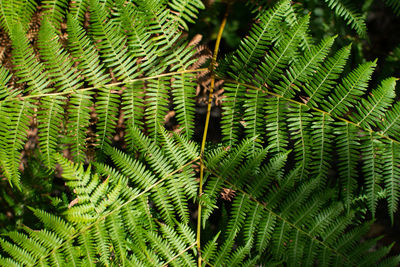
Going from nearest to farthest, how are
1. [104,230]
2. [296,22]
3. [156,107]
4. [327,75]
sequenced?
[104,230] → [327,75] → [156,107] → [296,22]

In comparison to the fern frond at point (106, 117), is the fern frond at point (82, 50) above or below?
above

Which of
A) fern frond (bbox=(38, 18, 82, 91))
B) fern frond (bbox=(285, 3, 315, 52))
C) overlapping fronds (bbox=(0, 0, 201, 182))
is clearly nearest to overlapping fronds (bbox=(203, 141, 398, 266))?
overlapping fronds (bbox=(0, 0, 201, 182))

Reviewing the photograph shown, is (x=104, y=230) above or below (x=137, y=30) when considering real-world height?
below

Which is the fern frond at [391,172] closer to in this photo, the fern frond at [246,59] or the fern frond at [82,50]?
the fern frond at [246,59]

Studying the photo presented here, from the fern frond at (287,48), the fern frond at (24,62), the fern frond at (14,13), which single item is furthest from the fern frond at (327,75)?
the fern frond at (14,13)

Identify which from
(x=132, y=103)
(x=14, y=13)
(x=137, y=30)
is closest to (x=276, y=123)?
(x=132, y=103)

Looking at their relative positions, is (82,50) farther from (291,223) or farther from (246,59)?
(291,223)

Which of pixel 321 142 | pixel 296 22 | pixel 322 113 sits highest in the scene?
pixel 296 22

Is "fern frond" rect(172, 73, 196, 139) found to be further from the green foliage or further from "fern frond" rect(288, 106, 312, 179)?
"fern frond" rect(288, 106, 312, 179)

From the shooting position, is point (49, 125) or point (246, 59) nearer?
point (49, 125)

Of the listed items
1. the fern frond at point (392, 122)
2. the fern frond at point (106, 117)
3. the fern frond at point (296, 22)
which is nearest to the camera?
the fern frond at point (392, 122)

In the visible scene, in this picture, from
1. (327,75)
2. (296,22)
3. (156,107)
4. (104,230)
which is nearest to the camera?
(104,230)

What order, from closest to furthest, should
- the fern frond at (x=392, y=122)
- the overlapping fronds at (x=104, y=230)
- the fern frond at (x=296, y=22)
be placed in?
1. the overlapping fronds at (x=104, y=230)
2. the fern frond at (x=392, y=122)
3. the fern frond at (x=296, y=22)

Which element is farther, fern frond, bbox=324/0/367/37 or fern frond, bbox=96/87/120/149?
fern frond, bbox=324/0/367/37
